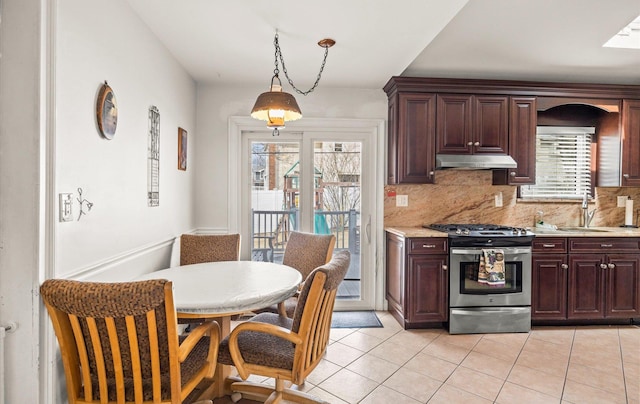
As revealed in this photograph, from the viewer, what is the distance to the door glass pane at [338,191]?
368cm

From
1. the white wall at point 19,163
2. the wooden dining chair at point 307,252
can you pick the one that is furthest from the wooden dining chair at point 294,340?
the white wall at point 19,163

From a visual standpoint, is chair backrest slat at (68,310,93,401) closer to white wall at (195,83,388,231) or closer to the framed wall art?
the framed wall art

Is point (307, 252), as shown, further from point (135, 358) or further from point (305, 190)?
point (135, 358)

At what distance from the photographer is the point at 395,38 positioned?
2.53 m

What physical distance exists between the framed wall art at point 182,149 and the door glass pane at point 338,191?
1.31 meters

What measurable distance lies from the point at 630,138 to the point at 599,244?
124 centimetres

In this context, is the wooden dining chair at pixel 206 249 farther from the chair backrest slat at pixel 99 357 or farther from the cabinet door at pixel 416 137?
the cabinet door at pixel 416 137

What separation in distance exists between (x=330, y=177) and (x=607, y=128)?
3.02 meters

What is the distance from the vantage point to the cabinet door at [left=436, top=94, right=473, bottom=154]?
11.1 ft

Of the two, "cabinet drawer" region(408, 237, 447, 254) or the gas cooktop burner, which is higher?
the gas cooktop burner

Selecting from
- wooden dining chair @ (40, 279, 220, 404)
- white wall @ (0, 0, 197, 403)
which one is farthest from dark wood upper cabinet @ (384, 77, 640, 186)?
wooden dining chair @ (40, 279, 220, 404)

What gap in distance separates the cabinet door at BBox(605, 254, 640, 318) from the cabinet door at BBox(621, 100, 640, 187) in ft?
2.94

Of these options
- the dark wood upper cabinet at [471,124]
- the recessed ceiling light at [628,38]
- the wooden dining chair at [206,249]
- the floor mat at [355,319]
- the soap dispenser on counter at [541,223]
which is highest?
the recessed ceiling light at [628,38]

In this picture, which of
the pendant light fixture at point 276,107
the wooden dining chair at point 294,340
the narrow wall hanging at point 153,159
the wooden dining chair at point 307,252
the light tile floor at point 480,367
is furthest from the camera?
the wooden dining chair at point 307,252
